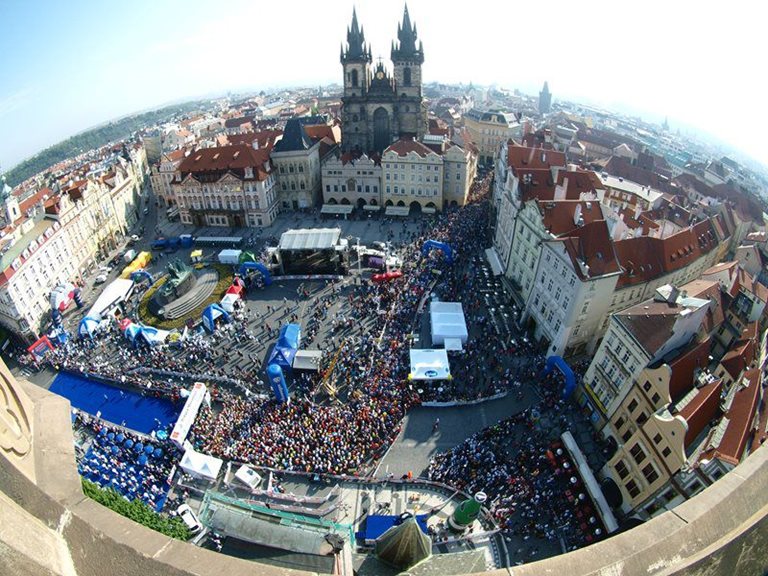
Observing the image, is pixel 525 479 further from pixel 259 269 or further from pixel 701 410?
pixel 259 269

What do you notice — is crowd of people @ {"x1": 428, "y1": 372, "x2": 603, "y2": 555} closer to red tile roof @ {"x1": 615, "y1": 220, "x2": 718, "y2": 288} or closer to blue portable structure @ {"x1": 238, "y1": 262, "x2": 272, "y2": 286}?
red tile roof @ {"x1": 615, "y1": 220, "x2": 718, "y2": 288}

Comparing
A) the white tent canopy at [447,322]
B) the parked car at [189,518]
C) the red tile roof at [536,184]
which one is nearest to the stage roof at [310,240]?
the white tent canopy at [447,322]

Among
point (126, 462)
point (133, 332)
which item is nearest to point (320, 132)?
point (133, 332)

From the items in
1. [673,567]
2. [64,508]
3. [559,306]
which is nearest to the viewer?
[673,567]

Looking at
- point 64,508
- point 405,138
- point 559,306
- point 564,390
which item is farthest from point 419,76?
point 64,508

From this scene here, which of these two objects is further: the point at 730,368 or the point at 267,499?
the point at 267,499

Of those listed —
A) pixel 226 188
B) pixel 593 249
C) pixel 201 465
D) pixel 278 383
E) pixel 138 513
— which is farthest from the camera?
pixel 226 188

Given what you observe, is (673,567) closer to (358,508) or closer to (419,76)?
(358,508)

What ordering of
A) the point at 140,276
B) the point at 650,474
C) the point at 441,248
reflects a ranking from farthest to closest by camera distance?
1. the point at 140,276
2. the point at 441,248
3. the point at 650,474
